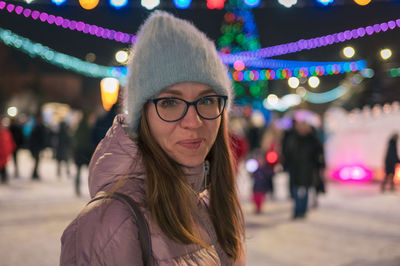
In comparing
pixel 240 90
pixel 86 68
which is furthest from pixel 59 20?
pixel 240 90

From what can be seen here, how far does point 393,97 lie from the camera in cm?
1236

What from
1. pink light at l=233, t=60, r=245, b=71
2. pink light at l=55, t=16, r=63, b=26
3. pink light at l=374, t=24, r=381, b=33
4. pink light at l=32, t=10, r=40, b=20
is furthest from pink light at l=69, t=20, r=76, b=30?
pink light at l=233, t=60, r=245, b=71

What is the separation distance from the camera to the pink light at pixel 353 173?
40.1 feet

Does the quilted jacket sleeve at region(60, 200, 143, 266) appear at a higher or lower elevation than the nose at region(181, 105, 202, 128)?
lower

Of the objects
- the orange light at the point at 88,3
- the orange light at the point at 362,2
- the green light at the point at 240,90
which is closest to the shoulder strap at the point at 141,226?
the orange light at the point at 362,2

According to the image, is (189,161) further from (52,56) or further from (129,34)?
(52,56)

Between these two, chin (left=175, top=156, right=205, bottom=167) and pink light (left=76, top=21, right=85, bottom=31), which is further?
pink light (left=76, top=21, right=85, bottom=31)

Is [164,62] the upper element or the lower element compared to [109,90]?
lower

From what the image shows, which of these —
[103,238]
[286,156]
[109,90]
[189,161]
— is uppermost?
[109,90]

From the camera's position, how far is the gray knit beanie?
1.36 meters

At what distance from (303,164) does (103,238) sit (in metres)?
6.49

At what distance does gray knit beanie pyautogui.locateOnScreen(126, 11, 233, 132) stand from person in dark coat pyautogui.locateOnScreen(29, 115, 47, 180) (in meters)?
11.3

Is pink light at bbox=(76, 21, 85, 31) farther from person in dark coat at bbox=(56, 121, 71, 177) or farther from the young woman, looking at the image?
the young woman

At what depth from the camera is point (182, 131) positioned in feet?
4.54
